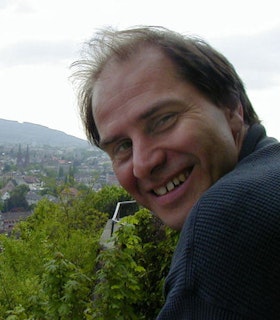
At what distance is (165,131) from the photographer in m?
1.51

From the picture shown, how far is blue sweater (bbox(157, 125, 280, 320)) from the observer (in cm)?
94

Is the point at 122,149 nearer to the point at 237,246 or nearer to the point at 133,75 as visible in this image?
the point at 133,75

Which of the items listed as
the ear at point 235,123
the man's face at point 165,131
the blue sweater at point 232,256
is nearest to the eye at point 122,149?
the man's face at point 165,131

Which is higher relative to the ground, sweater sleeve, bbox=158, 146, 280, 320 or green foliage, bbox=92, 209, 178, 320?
sweater sleeve, bbox=158, 146, 280, 320

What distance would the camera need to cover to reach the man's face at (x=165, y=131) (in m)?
1.48

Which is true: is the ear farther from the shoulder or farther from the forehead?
the shoulder

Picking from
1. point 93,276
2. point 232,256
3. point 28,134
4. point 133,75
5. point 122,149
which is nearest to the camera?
point 232,256

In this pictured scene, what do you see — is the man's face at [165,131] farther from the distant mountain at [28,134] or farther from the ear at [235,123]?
the distant mountain at [28,134]

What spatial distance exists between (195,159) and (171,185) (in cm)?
14

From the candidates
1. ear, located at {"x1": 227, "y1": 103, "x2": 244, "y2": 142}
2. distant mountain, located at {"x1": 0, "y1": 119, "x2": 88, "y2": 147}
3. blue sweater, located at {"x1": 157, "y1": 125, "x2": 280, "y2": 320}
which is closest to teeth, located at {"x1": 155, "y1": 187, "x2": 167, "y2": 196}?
ear, located at {"x1": 227, "y1": 103, "x2": 244, "y2": 142}

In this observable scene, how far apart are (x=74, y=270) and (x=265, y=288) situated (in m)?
3.06

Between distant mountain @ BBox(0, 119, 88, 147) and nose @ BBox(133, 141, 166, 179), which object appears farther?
distant mountain @ BBox(0, 119, 88, 147)

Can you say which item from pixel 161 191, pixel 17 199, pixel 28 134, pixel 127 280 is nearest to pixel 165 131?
pixel 161 191

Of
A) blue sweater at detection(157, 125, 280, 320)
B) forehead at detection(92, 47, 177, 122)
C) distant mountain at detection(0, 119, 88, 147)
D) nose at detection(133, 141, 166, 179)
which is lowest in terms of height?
distant mountain at detection(0, 119, 88, 147)
